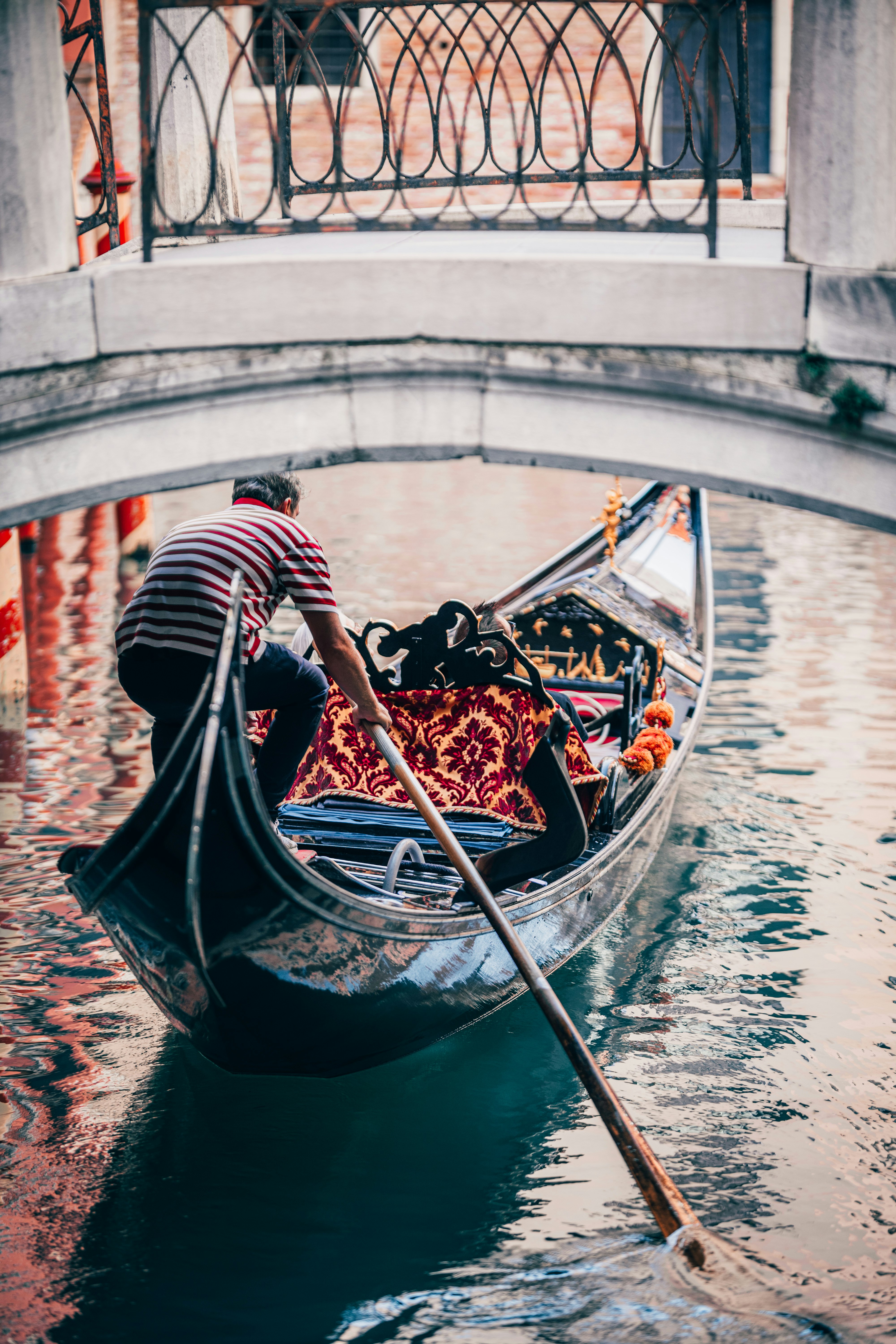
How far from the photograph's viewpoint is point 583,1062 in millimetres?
2406

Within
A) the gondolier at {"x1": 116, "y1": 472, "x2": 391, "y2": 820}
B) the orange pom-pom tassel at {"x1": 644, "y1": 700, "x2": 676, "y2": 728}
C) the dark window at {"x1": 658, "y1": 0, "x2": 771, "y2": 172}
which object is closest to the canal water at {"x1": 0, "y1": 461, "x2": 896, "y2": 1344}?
the orange pom-pom tassel at {"x1": 644, "y1": 700, "x2": 676, "y2": 728}

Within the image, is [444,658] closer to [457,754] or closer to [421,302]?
[457,754]

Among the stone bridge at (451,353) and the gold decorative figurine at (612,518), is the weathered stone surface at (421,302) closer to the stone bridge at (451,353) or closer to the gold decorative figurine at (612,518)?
the stone bridge at (451,353)

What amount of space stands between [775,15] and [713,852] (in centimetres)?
549

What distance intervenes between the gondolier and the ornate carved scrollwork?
0.61 m

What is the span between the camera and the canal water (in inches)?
89.4

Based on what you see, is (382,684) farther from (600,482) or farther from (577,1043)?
(600,482)

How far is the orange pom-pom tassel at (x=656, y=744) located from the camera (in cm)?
341

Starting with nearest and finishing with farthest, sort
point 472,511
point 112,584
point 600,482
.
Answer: point 112,584 → point 472,511 → point 600,482

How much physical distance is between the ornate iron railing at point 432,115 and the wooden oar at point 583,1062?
1042mm

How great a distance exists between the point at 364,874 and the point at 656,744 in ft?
2.95

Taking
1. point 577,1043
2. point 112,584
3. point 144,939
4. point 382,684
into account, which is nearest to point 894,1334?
point 577,1043

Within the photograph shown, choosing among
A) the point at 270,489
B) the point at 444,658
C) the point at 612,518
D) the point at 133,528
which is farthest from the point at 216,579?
the point at 133,528

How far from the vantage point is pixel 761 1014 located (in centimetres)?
→ 319
